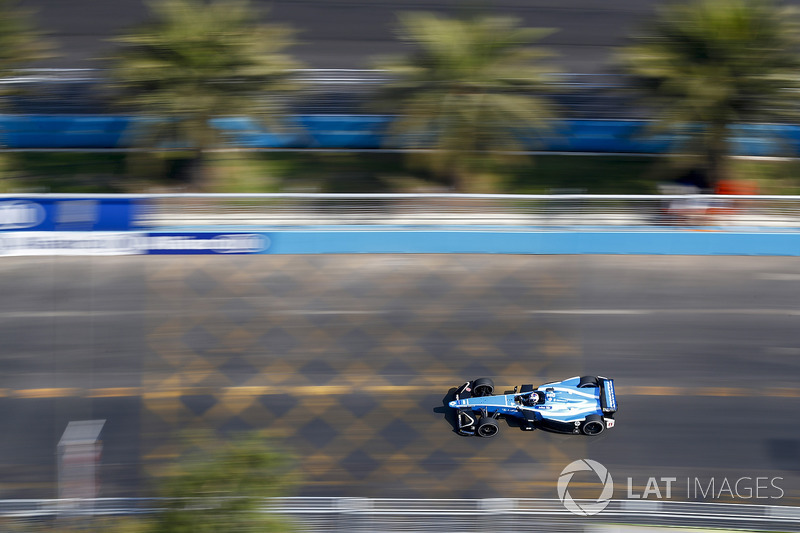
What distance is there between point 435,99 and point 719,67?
5.14 m

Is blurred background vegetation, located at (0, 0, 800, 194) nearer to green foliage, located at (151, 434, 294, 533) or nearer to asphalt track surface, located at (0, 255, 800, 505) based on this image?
asphalt track surface, located at (0, 255, 800, 505)

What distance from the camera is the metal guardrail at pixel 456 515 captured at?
961 cm

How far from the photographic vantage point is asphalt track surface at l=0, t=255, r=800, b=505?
11258 mm

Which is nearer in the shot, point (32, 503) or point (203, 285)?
point (32, 503)

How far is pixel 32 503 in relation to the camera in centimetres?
959

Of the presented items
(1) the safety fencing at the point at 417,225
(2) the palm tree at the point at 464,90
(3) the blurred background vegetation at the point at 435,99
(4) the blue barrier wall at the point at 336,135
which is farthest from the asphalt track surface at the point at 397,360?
(4) the blue barrier wall at the point at 336,135

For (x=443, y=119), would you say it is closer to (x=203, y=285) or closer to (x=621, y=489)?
(x=203, y=285)

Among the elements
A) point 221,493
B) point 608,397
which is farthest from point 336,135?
point 221,493

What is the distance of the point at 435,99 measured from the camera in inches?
555

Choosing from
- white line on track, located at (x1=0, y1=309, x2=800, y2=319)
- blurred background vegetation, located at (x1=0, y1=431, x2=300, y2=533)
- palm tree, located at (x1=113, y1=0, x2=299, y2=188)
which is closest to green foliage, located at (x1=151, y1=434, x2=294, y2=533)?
blurred background vegetation, located at (x1=0, y1=431, x2=300, y2=533)

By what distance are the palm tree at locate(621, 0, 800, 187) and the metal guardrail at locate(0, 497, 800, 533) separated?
7.20m

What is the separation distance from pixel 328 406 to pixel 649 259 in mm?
6533

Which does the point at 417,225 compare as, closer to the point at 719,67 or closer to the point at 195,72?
the point at 195,72

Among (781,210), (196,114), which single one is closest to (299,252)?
(196,114)
